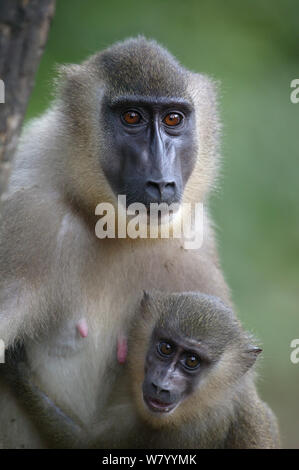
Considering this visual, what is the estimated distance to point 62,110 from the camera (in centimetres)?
531

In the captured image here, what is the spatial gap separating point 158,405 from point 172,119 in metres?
1.86

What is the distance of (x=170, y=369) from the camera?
16.9ft

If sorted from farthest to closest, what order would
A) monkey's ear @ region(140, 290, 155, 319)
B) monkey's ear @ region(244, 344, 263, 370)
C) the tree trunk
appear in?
monkey's ear @ region(244, 344, 263, 370) → monkey's ear @ region(140, 290, 155, 319) → the tree trunk

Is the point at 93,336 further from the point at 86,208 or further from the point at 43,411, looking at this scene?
Result: the point at 86,208

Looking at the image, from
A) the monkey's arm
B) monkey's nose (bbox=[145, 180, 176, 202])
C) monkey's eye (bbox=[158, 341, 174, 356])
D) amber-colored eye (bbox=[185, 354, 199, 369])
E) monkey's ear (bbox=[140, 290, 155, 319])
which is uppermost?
monkey's nose (bbox=[145, 180, 176, 202])

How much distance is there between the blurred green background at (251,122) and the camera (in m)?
10.2

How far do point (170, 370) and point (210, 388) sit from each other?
472 millimetres

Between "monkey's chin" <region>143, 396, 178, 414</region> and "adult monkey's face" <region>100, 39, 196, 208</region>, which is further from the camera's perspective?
"monkey's chin" <region>143, 396, 178, 414</region>

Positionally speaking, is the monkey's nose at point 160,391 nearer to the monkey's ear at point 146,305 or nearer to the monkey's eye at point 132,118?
the monkey's ear at point 146,305

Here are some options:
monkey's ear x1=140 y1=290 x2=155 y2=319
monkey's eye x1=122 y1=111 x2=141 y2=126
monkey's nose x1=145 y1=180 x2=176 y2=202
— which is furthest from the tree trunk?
monkey's ear x1=140 y1=290 x2=155 y2=319

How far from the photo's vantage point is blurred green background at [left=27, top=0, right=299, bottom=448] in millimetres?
10195

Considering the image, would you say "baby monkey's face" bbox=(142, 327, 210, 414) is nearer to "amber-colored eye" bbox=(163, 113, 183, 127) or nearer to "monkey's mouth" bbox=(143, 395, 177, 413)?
"monkey's mouth" bbox=(143, 395, 177, 413)

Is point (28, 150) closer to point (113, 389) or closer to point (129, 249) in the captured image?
point (129, 249)

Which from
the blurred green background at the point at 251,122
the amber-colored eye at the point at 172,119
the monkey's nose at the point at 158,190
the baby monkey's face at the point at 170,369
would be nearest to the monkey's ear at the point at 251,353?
the baby monkey's face at the point at 170,369
